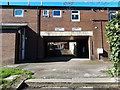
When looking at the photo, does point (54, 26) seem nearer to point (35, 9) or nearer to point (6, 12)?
point (35, 9)

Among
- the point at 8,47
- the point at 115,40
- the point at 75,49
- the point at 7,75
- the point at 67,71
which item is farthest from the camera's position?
the point at 75,49

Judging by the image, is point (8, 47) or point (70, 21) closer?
point (8, 47)

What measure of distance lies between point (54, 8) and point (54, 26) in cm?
261

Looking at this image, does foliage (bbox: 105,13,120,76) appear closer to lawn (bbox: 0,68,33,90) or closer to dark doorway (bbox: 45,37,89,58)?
lawn (bbox: 0,68,33,90)

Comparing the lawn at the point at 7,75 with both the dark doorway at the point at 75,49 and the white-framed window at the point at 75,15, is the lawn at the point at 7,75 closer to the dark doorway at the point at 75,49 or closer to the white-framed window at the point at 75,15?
the dark doorway at the point at 75,49

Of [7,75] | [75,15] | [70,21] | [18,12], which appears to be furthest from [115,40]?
[18,12]

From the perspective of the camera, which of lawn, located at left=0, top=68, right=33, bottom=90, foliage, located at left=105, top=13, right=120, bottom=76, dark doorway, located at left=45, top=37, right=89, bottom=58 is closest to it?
lawn, located at left=0, top=68, right=33, bottom=90

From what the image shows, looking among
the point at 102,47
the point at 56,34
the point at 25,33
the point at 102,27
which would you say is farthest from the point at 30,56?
the point at 102,27

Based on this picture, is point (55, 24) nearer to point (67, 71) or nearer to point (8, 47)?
point (8, 47)

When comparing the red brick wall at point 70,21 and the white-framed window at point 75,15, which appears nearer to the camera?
the red brick wall at point 70,21

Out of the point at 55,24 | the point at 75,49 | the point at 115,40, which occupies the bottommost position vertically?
the point at 75,49

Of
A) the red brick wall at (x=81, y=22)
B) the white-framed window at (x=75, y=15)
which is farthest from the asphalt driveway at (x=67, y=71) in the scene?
the white-framed window at (x=75, y=15)

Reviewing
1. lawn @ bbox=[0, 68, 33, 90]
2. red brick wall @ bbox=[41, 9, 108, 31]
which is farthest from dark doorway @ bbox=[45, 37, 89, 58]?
lawn @ bbox=[0, 68, 33, 90]

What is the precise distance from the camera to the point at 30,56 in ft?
32.9
